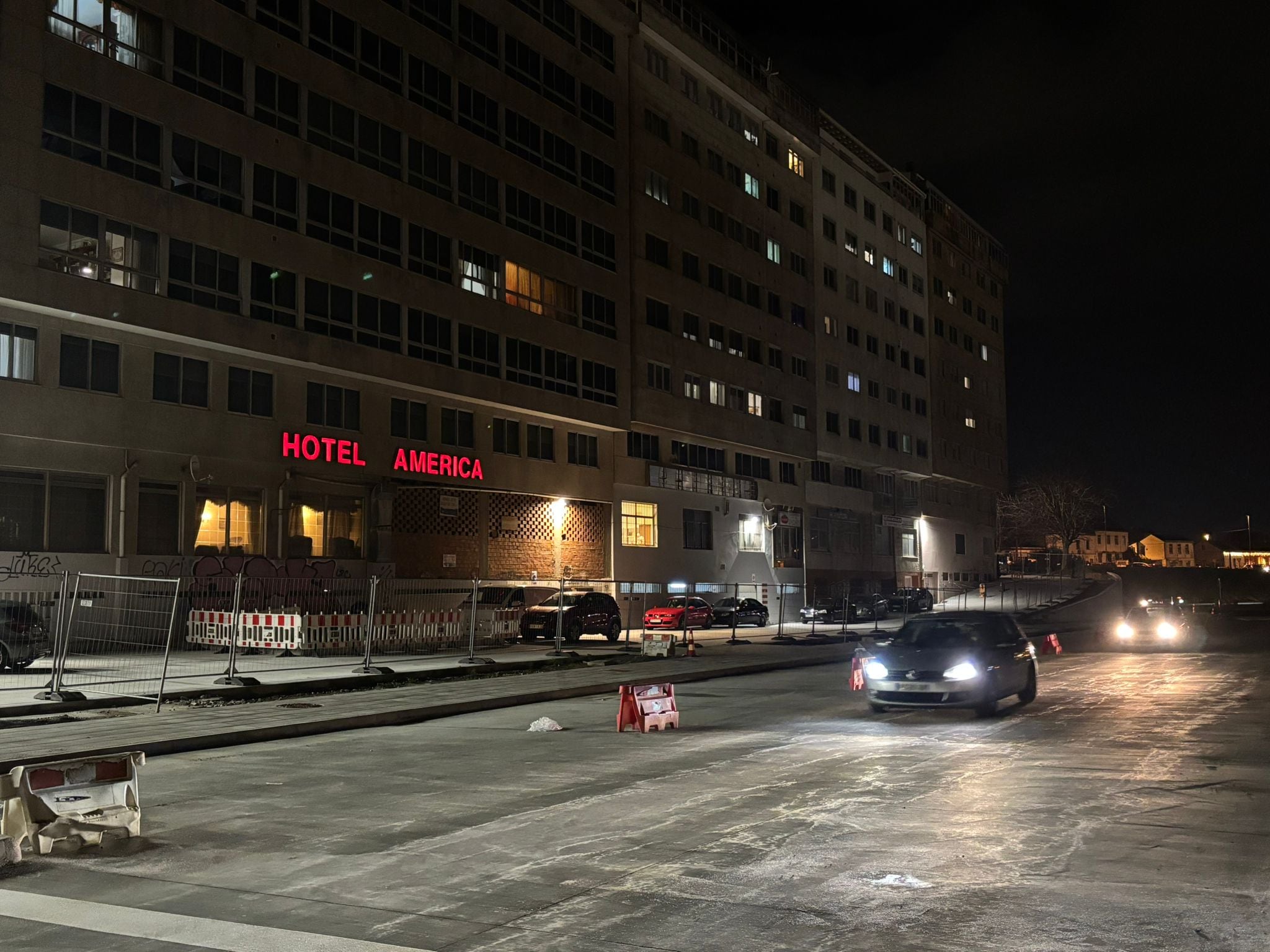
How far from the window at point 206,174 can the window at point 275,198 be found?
Answer: 603 millimetres

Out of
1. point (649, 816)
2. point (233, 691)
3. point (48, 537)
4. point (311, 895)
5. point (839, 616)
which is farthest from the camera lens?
point (839, 616)

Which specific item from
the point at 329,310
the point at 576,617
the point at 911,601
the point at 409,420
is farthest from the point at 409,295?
the point at 911,601

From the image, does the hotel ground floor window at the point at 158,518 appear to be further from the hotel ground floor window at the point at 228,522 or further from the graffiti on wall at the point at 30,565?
the graffiti on wall at the point at 30,565

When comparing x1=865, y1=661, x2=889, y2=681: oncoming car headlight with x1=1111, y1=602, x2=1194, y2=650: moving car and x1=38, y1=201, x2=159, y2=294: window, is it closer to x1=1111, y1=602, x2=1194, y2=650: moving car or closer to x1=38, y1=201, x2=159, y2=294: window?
x1=1111, y1=602, x2=1194, y2=650: moving car

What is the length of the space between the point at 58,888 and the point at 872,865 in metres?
4.91

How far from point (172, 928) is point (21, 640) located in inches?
645

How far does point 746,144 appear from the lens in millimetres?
62844

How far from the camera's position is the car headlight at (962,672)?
1567 cm

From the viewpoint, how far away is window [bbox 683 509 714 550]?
183 feet

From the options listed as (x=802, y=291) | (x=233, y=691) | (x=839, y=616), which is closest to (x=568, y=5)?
(x=802, y=291)

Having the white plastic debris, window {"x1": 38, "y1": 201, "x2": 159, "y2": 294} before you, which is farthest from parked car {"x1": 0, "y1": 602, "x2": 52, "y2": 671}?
the white plastic debris

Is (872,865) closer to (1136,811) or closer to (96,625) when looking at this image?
(1136,811)

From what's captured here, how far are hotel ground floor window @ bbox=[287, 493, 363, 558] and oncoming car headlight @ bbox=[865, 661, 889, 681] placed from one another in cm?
2372

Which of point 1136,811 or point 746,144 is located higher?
point 746,144
